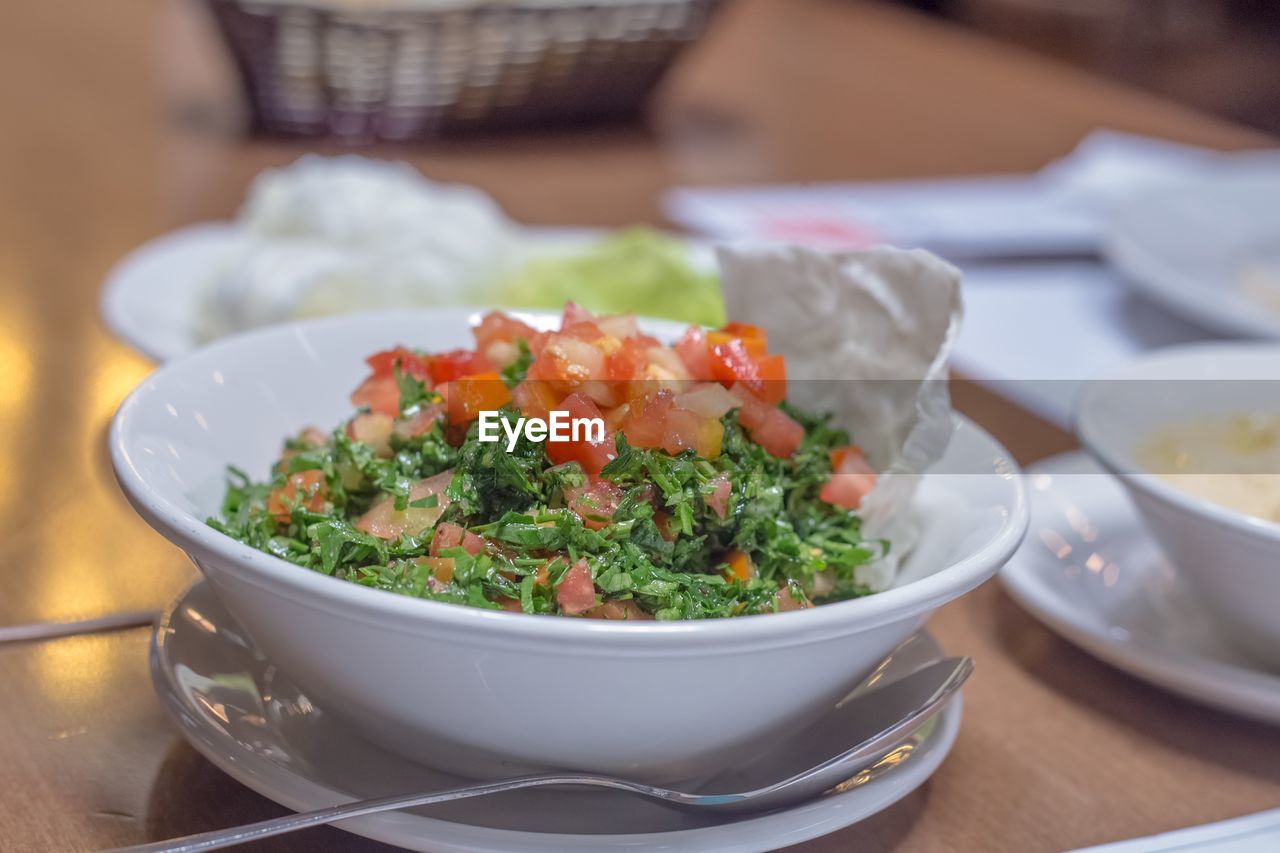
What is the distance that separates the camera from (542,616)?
781 mm

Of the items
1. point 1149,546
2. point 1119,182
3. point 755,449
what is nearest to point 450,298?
point 755,449

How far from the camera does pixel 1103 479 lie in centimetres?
148

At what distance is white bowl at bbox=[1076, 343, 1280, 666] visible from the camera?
1.08 meters

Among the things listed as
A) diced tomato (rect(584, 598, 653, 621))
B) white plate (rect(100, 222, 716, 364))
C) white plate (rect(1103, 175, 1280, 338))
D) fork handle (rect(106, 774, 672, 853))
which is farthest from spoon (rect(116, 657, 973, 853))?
white plate (rect(1103, 175, 1280, 338))

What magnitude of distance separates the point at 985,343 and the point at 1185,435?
2.15 ft

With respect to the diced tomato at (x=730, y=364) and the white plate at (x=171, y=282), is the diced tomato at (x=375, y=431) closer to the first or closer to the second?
the diced tomato at (x=730, y=364)

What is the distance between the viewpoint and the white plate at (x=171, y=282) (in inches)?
62.7

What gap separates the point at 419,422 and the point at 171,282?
35.1 inches

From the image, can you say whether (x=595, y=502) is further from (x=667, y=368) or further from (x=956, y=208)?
(x=956, y=208)

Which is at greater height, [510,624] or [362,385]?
[510,624]

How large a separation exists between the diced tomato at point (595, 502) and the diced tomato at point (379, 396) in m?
0.22

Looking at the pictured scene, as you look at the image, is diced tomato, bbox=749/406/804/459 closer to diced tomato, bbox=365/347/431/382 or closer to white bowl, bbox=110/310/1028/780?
white bowl, bbox=110/310/1028/780

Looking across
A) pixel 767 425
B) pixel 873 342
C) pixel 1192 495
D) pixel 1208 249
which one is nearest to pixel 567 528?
pixel 767 425

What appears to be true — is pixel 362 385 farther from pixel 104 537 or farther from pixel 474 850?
pixel 474 850
